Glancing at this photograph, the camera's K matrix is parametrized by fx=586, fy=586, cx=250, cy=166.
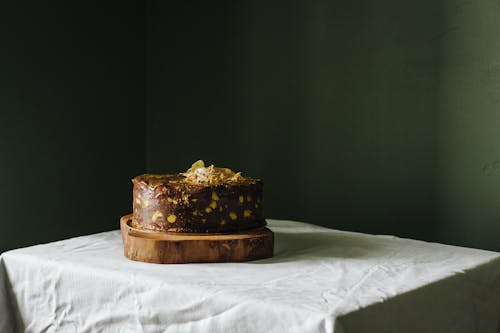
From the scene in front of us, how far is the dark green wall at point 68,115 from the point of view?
194 centimetres

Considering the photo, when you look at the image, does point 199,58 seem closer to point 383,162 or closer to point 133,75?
point 133,75

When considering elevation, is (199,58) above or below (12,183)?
above

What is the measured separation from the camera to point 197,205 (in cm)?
118

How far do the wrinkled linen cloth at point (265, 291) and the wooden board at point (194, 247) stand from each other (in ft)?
0.09

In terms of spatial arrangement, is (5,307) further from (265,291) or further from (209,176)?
(265,291)

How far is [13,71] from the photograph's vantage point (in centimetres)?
192

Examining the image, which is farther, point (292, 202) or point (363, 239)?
point (292, 202)

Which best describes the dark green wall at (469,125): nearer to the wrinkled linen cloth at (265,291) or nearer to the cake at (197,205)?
the wrinkled linen cloth at (265,291)

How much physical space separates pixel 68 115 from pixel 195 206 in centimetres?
109

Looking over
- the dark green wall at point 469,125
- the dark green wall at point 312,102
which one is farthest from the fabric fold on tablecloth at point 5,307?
the dark green wall at point 469,125

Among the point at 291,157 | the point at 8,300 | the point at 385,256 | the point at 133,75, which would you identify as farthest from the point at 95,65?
the point at 385,256

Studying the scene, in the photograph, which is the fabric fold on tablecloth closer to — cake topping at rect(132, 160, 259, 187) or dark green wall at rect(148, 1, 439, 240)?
cake topping at rect(132, 160, 259, 187)

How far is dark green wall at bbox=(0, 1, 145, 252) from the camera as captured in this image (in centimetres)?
194

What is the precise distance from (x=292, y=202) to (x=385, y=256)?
755 mm
